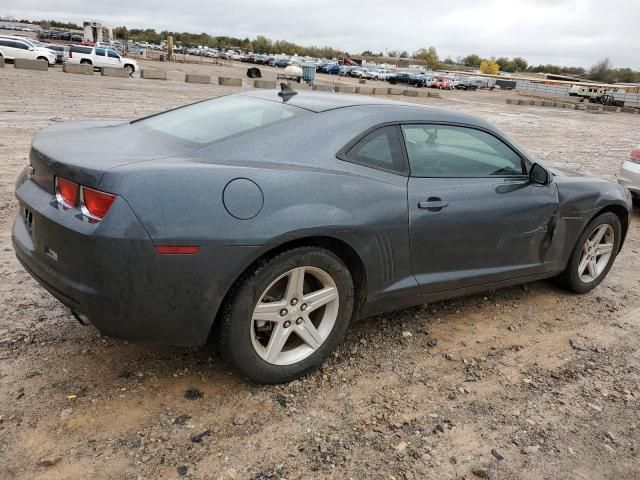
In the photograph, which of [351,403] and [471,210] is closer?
[351,403]

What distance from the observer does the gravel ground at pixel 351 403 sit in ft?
8.16

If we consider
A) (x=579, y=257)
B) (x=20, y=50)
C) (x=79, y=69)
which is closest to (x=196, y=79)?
(x=79, y=69)

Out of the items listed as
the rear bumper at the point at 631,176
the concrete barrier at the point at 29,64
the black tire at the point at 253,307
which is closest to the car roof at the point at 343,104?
the black tire at the point at 253,307

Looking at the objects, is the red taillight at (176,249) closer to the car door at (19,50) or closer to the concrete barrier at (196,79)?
the concrete barrier at (196,79)

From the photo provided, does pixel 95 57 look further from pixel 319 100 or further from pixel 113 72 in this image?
pixel 319 100

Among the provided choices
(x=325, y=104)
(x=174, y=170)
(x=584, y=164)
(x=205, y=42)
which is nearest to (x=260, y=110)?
(x=325, y=104)

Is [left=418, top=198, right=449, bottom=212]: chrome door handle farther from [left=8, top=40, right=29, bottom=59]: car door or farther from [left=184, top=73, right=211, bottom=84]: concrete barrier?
[left=8, top=40, right=29, bottom=59]: car door

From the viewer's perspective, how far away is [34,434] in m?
2.49

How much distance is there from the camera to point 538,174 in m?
3.95

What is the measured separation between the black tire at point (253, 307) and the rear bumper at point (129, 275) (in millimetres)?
99

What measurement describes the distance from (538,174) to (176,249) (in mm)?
2734

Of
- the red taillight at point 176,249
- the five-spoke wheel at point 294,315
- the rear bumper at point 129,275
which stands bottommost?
the five-spoke wheel at point 294,315

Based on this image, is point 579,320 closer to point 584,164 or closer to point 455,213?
point 455,213

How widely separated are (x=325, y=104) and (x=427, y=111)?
2.39 feet
